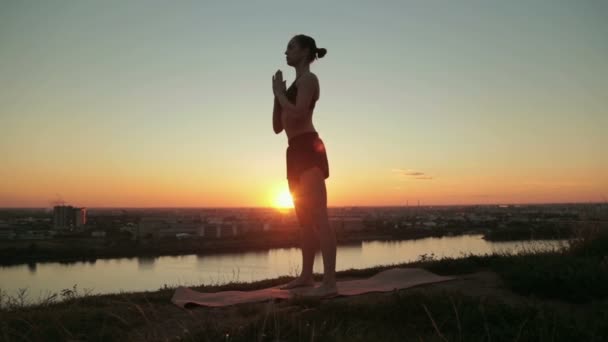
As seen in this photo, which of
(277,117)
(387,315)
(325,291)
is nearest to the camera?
(387,315)

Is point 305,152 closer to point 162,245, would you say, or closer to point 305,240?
point 305,240

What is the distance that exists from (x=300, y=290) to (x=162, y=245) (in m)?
38.8

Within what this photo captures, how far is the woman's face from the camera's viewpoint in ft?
14.2

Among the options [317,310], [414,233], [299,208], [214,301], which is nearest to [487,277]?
[299,208]

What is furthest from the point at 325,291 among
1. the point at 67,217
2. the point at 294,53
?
the point at 67,217

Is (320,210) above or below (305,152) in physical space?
below

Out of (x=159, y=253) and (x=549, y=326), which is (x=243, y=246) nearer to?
(x=159, y=253)

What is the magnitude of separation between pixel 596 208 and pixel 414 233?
36.5m

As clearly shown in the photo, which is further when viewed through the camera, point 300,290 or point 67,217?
point 67,217

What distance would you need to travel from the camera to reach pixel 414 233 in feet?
141

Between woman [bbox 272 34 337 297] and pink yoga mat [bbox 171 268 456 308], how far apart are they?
0.29 metres

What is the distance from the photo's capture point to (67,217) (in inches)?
2653

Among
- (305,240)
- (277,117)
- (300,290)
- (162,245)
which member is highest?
(277,117)

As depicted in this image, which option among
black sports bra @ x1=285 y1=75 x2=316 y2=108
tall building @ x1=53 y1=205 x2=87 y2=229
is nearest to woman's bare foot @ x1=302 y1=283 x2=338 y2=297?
black sports bra @ x1=285 y1=75 x2=316 y2=108
